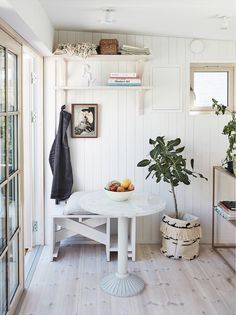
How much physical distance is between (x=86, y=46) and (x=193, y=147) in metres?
1.52

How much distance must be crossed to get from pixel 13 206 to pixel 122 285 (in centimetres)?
111

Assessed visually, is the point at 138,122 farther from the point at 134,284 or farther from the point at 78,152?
the point at 134,284

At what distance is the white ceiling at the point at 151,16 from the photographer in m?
2.72

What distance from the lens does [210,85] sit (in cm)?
411

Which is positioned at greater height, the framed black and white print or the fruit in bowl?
the framed black and white print

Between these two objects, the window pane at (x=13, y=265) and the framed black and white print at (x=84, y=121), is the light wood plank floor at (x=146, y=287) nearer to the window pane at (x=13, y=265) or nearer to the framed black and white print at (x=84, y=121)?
the window pane at (x=13, y=265)

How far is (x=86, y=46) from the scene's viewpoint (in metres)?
3.63

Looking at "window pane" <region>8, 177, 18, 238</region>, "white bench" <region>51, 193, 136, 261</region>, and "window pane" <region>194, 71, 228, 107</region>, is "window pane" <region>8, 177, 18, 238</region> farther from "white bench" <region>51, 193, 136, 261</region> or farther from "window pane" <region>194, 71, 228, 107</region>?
"window pane" <region>194, 71, 228, 107</region>

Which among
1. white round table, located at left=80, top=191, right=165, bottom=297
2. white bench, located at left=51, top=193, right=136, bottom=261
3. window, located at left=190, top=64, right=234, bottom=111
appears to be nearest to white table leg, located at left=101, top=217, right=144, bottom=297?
white round table, located at left=80, top=191, right=165, bottom=297

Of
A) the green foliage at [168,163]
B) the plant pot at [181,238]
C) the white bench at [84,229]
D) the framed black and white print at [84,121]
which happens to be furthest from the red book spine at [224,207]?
the framed black and white print at [84,121]

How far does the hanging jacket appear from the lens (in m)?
3.83

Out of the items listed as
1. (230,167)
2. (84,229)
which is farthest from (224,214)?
(84,229)

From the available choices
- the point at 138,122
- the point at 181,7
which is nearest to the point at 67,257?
the point at 138,122

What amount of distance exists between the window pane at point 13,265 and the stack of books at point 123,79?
5.74 feet
